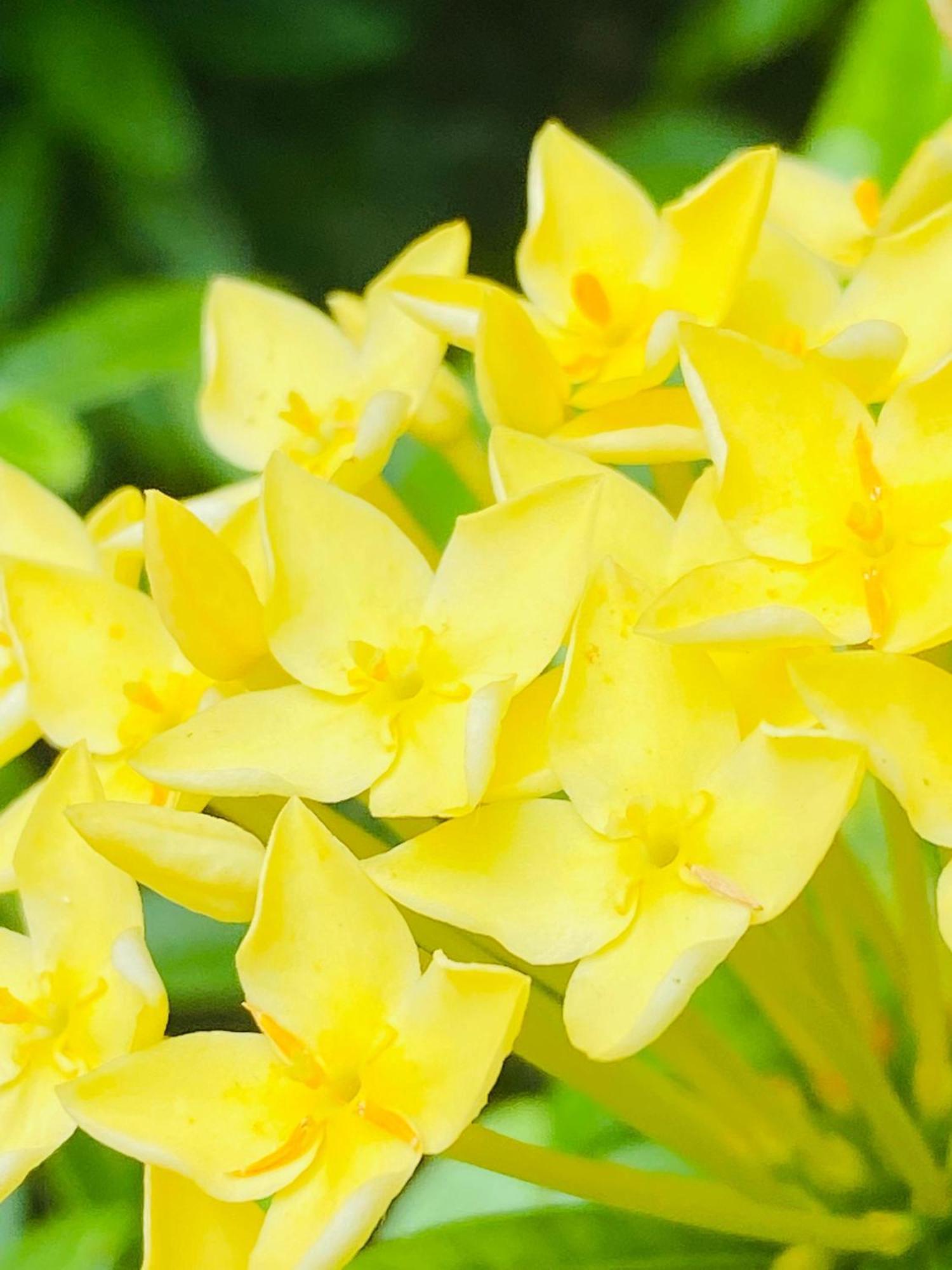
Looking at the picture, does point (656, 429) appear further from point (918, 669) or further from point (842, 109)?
point (842, 109)

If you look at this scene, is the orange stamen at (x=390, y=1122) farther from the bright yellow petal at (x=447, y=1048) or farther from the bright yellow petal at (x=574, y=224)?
the bright yellow petal at (x=574, y=224)

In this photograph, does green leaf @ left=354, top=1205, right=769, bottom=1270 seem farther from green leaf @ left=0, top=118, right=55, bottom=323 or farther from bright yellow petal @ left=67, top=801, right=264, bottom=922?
green leaf @ left=0, top=118, right=55, bottom=323

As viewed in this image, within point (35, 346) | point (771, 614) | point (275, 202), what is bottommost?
point (275, 202)

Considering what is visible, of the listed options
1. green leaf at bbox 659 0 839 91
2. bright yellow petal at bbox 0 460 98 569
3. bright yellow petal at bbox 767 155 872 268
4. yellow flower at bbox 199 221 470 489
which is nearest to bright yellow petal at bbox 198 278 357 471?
yellow flower at bbox 199 221 470 489

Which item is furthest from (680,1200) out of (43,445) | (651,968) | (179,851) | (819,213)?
(43,445)

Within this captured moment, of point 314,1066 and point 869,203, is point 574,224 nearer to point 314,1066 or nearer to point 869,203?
point 869,203

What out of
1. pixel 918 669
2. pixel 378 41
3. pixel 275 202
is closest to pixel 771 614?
pixel 918 669
